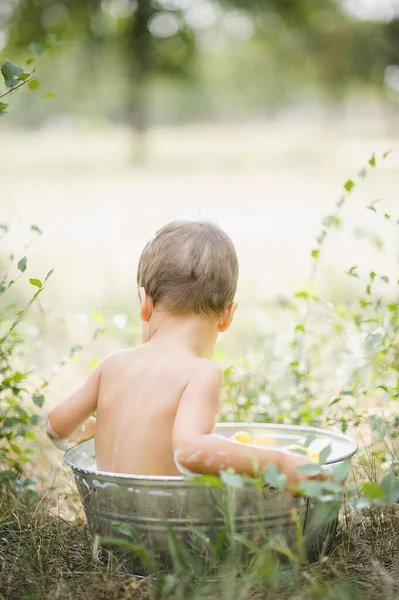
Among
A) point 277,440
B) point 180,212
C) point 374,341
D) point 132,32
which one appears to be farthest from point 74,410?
point 132,32

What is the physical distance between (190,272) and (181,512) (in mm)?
540

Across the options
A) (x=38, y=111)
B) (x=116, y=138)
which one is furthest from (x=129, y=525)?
(x=38, y=111)

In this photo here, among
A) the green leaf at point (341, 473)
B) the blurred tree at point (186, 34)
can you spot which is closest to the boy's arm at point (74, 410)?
the green leaf at point (341, 473)

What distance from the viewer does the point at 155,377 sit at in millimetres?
1716

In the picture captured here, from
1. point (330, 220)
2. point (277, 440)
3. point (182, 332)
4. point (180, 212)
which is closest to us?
point (182, 332)

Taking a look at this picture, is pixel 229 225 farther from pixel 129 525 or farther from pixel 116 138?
pixel 116 138

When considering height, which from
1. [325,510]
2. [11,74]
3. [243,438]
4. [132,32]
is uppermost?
[132,32]

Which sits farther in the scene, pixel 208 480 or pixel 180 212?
pixel 180 212

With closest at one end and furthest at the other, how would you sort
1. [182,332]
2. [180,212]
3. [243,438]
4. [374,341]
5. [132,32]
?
[182,332] < [374,341] < [243,438] < [180,212] < [132,32]

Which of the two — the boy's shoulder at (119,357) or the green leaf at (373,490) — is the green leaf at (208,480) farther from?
the boy's shoulder at (119,357)

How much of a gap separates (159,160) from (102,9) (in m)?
4.06

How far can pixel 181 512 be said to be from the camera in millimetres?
1585

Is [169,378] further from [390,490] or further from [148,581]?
[390,490]

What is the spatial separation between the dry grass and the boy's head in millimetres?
585
